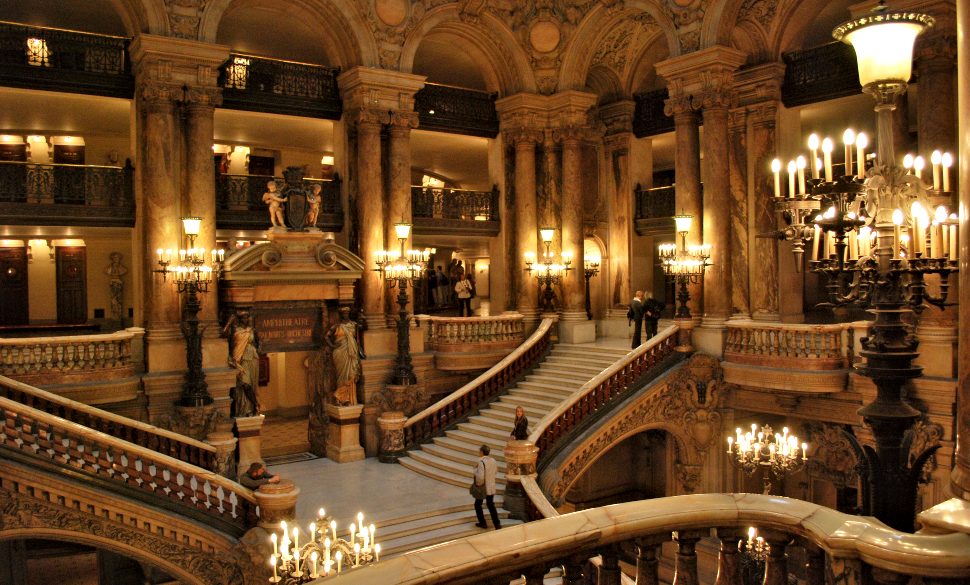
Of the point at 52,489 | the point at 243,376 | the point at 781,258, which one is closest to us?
the point at 52,489

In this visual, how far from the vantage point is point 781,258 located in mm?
16719

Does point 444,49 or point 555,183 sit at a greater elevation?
point 444,49

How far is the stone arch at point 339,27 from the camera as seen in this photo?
1691 centimetres

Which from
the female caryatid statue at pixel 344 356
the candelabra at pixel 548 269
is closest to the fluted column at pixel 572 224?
the candelabra at pixel 548 269

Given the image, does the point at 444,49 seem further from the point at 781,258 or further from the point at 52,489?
the point at 52,489

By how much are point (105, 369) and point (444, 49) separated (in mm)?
12143

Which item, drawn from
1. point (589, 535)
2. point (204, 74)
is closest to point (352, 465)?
point (204, 74)

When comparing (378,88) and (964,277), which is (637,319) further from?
(964,277)

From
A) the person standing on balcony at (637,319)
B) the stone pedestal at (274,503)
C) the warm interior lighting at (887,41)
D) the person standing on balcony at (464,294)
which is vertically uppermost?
the warm interior lighting at (887,41)

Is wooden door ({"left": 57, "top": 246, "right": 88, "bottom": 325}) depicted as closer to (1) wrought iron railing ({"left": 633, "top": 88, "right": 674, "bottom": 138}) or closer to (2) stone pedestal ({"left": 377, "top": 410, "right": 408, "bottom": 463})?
(2) stone pedestal ({"left": 377, "top": 410, "right": 408, "bottom": 463})

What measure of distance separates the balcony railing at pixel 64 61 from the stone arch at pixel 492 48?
676 centimetres

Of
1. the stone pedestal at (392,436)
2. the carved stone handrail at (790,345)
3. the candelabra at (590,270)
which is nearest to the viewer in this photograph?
the carved stone handrail at (790,345)

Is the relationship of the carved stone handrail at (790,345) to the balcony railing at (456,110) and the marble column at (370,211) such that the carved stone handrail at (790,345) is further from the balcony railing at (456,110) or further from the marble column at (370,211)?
the balcony railing at (456,110)

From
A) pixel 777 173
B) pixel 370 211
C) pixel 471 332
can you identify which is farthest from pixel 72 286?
pixel 777 173
